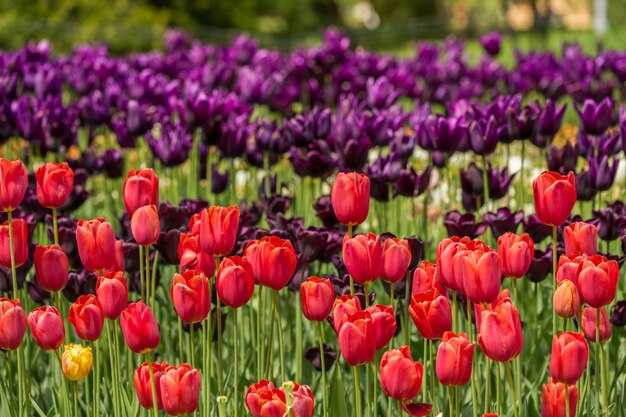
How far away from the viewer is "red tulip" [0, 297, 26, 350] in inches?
90.2

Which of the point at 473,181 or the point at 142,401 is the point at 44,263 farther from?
Answer: the point at 473,181

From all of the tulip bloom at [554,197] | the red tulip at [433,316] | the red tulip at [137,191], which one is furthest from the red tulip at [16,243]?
the tulip bloom at [554,197]

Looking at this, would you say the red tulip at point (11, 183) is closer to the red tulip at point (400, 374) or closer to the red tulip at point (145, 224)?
the red tulip at point (145, 224)

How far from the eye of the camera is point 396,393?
2049 mm

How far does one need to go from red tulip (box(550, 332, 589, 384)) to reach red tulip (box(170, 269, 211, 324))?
2.47 ft

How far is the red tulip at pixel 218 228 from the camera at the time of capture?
2473mm

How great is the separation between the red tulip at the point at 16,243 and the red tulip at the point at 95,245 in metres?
0.19

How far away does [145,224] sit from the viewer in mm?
2627

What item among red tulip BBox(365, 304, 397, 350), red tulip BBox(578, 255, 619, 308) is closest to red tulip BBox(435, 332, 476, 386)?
red tulip BBox(365, 304, 397, 350)

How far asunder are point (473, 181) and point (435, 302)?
5.58ft

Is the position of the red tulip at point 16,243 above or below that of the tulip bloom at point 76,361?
above

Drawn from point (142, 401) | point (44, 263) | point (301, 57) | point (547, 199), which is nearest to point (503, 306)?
point (547, 199)

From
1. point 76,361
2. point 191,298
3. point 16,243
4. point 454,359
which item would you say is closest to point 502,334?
point 454,359

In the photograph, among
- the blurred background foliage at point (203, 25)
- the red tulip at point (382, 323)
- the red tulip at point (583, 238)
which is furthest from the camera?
the blurred background foliage at point (203, 25)
